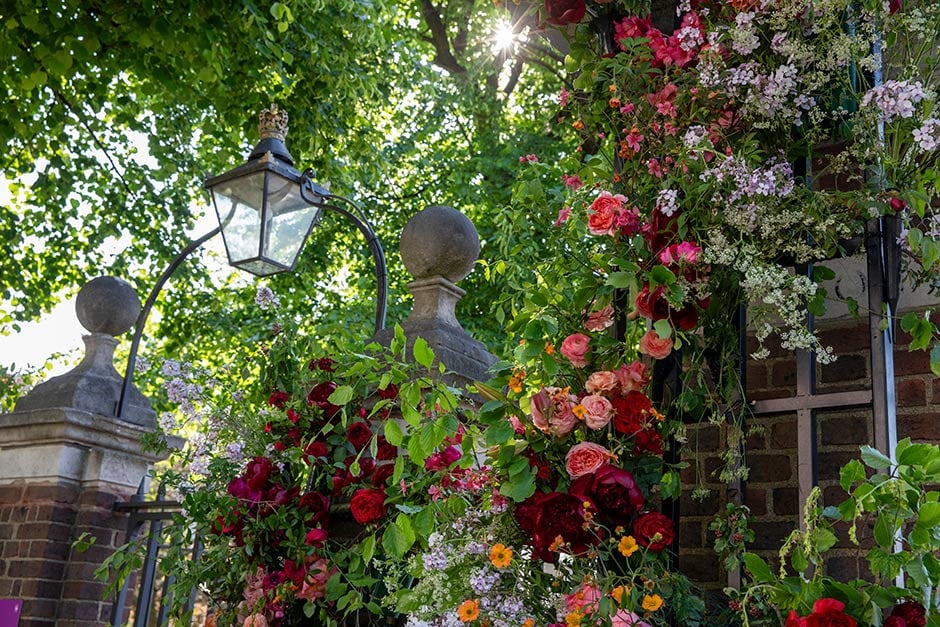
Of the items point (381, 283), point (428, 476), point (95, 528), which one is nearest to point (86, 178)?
point (95, 528)

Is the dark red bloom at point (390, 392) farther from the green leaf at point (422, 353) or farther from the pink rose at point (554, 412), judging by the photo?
the pink rose at point (554, 412)

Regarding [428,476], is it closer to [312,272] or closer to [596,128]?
[596,128]

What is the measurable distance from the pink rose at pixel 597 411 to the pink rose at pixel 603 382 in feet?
0.11

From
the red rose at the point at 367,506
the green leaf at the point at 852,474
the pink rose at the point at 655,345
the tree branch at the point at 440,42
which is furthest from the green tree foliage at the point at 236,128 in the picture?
the green leaf at the point at 852,474

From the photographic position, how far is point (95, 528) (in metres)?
4.81

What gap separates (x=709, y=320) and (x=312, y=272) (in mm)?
9659

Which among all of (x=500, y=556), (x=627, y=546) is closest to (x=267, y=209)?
(x=500, y=556)

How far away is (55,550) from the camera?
187 inches

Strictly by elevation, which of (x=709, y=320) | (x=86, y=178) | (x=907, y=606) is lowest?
(x=907, y=606)

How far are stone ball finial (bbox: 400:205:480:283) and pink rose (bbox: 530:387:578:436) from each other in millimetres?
1314

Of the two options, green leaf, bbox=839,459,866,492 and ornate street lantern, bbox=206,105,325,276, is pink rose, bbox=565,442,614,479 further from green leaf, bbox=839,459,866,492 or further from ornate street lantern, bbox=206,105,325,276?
ornate street lantern, bbox=206,105,325,276

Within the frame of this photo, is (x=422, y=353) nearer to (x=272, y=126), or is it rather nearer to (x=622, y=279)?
(x=622, y=279)

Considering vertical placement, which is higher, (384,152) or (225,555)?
(384,152)

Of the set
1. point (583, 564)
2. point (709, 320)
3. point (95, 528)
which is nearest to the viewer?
point (583, 564)
